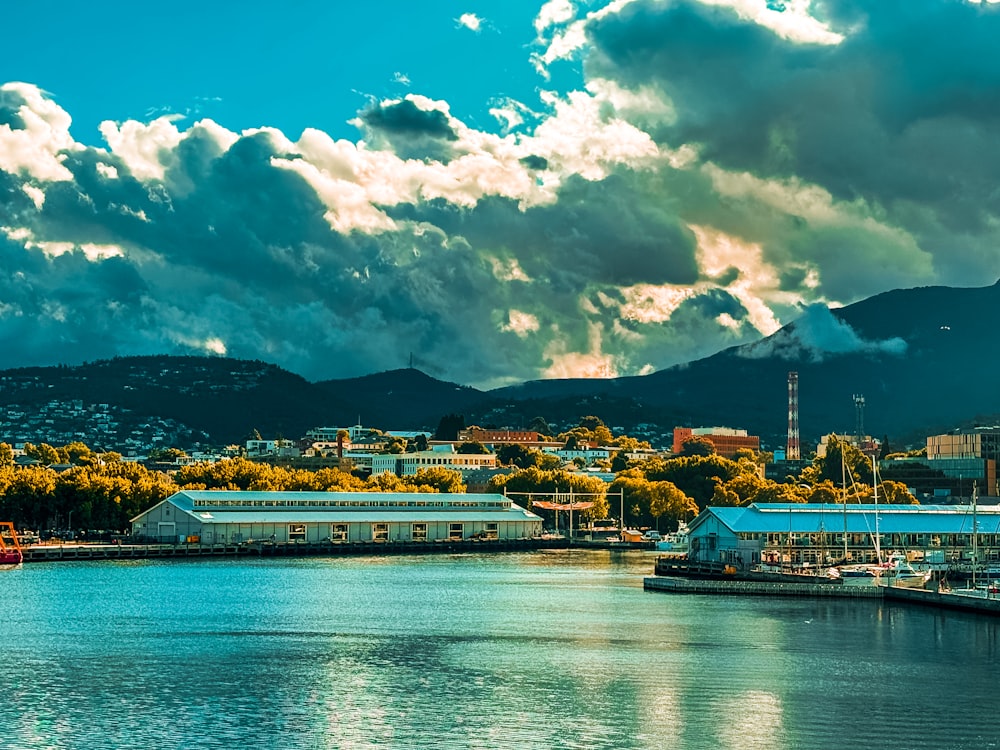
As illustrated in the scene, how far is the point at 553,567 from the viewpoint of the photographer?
133 metres

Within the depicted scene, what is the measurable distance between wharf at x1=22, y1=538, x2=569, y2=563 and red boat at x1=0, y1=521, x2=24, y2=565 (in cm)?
162

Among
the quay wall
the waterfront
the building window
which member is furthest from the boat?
the building window

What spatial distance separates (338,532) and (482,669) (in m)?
104

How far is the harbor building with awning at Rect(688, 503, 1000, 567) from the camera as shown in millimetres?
120812

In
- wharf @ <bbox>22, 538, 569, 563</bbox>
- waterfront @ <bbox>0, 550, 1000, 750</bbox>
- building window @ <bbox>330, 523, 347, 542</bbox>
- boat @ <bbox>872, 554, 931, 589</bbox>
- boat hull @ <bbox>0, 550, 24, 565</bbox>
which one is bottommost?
waterfront @ <bbox>0, 550, 1000, 750</bbox>

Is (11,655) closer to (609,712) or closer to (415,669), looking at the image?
(415,669)

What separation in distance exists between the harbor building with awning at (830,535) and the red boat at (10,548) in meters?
52.7

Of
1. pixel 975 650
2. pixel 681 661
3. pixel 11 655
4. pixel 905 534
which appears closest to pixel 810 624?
pixel 975 650

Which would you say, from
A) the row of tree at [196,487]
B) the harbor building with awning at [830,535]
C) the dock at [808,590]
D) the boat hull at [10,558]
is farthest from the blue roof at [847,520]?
the boat hull at [10,558]

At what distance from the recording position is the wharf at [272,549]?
13721 centimetres

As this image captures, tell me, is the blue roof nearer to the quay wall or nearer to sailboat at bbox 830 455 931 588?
sailboat at bbox 830 455 931 588

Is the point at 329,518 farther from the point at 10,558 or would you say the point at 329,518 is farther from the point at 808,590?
the point at 808,590

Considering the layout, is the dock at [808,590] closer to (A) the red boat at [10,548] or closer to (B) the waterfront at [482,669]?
(B) the waterfront at [482,669]

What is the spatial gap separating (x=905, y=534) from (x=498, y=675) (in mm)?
70950
